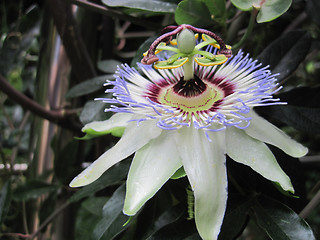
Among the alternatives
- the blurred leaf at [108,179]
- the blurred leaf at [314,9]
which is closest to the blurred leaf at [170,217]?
the blurred leaf at [108,179]

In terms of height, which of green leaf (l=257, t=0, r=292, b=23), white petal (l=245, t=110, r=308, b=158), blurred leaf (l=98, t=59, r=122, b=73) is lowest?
white petal (l=245, t=110, r=308, b=158)

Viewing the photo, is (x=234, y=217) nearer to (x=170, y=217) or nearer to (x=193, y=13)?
(x=170, y=217)

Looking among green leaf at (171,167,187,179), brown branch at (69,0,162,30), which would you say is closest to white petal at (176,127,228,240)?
green leaf at (171,167,187,179)

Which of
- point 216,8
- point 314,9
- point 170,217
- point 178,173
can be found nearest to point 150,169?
point 178,173

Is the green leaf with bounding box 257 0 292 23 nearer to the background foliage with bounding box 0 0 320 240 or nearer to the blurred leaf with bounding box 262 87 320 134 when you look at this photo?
the background foliage with bounding box 0 0 320 240

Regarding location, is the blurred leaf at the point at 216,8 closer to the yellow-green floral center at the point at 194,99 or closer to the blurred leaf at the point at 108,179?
the yellow-green floral center at the point at 194,99
